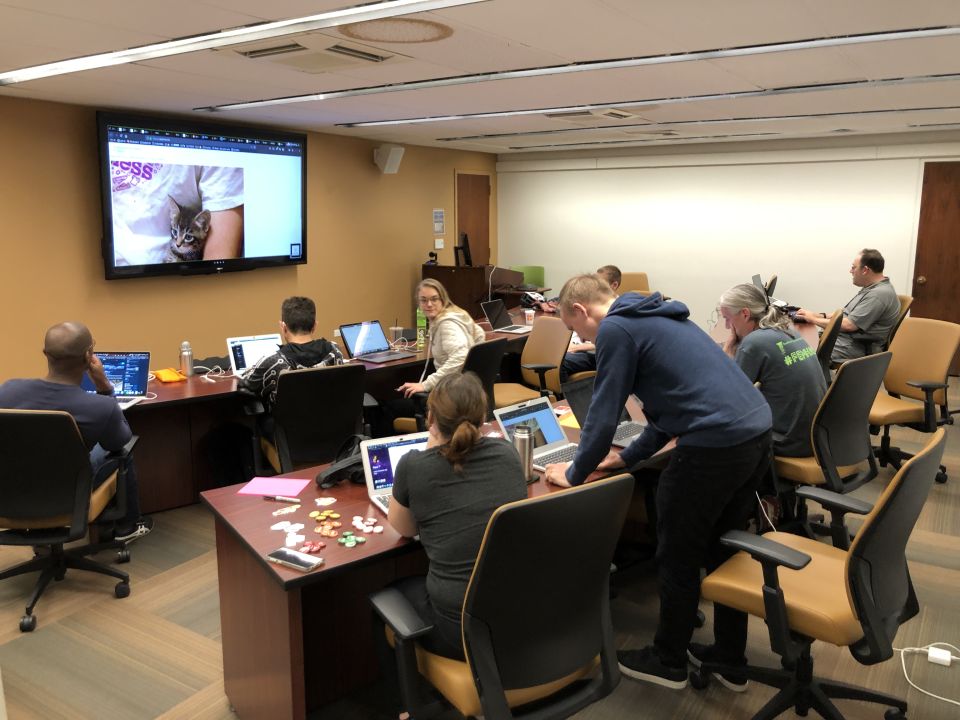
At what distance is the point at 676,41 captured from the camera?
3.28m

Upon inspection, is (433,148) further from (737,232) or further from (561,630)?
(561,630)

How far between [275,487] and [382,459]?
0.40 m

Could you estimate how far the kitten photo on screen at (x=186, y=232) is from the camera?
5.91 meters

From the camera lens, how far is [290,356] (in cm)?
394

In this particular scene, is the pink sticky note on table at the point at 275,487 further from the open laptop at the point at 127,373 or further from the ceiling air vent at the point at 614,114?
the ceiling air vent at the point at 614,114

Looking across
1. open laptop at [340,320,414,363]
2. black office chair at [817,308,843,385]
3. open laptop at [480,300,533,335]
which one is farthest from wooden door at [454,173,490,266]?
black office chair at [817,308,843,385]

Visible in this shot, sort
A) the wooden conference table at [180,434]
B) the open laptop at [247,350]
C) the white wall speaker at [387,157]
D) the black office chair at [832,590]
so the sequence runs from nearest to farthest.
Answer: the black office chair at [832,590] < the wooden conference table at [180,434] < the open laptop at [247,350] < the white wall speaker at [387,157]

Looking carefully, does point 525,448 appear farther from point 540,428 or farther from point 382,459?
point 382,459

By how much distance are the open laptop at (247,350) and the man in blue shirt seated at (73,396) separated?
49.5 inches

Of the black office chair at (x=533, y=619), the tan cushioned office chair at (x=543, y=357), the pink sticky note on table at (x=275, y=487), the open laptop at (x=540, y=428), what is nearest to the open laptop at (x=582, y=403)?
the open laptop at (x=540, y=428)

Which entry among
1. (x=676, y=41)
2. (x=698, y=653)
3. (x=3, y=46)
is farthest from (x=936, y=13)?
(x=3, y=46)

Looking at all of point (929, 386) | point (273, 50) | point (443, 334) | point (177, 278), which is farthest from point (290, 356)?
point (929, 386)

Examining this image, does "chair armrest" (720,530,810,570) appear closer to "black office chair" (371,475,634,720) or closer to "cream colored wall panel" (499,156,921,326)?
"black office chair" (371,475,634,720)

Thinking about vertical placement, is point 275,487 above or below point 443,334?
below
